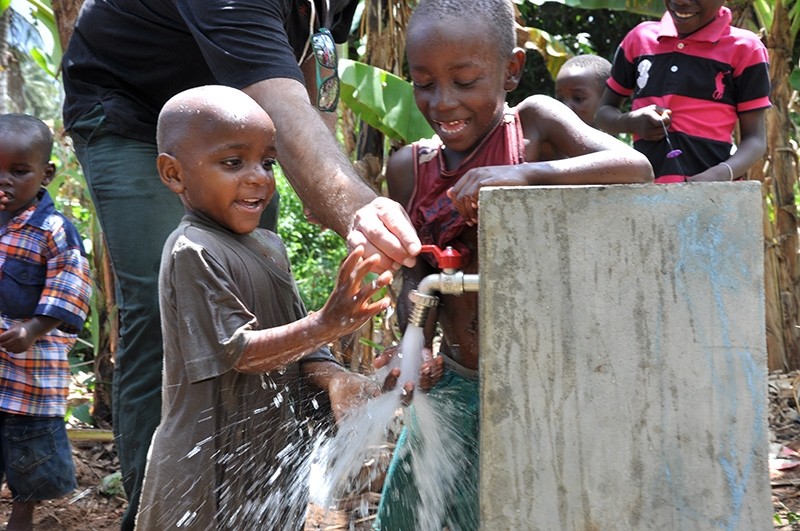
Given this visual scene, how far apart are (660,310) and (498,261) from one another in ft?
1.08

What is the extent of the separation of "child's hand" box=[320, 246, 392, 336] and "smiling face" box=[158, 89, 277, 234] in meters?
0.47

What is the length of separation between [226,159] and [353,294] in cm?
60

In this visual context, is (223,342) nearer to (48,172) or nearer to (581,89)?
(48,172)

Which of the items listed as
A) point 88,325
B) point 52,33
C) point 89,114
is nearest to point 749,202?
point 89,114

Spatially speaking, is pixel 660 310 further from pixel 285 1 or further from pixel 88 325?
pixel 88 325

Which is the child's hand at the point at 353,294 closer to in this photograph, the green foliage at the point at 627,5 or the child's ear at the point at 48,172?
the child's ear at the point at 48,172

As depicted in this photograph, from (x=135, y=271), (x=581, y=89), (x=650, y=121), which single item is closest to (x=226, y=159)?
(x=135, y=271)

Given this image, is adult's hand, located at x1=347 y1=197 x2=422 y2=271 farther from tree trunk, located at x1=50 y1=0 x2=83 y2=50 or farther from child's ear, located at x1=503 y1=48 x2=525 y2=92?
tree trunk, located at x1=50 y1=0 x2=83 y2=50

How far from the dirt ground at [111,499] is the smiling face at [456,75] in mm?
2030

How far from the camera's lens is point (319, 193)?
2580mm

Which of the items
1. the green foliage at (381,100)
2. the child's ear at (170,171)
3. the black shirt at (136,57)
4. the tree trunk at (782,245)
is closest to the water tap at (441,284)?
the child's ear at (170,171)

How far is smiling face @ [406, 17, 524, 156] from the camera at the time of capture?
2.73 metres

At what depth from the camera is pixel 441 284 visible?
2.23 metres

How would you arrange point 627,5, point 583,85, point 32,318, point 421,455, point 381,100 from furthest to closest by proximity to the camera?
1. point 627,5
2. point 583,85
3. point 381,100
4. point 32,318
5. point 421,455
